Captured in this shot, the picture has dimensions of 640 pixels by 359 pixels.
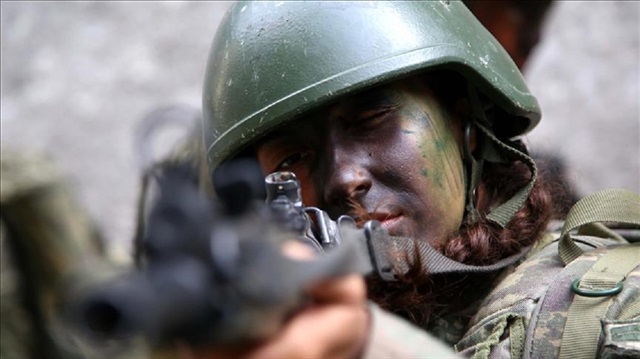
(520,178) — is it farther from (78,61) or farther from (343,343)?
(78,61)

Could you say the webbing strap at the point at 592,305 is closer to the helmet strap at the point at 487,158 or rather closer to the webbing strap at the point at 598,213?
the webbing strap at the point at 598,213

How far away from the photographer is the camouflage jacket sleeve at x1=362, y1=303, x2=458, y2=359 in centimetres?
123

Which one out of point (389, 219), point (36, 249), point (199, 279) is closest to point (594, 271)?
point (389, 219)

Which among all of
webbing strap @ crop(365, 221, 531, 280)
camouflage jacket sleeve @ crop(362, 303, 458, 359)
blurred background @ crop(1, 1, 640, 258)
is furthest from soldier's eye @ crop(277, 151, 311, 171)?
blurred background @ crop(1, 1, 640, 258)

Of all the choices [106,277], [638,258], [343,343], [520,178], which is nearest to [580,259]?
[638,258]

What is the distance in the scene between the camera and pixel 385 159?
2.25 metres

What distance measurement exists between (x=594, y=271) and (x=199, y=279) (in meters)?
1.20

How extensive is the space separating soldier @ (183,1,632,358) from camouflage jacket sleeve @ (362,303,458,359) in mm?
753

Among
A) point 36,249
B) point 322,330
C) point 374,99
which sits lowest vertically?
point 36,249

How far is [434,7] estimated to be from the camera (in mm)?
2492

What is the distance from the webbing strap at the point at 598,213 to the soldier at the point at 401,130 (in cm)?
15

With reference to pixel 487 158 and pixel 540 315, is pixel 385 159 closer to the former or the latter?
pixel 487 158

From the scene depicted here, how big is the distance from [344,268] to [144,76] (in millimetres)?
4684

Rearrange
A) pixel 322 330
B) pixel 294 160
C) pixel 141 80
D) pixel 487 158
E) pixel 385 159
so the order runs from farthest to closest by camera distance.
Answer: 1. pixel 141 80
2. pixel 487 158
3. pixel 294 160
4. pixel 385 159
5. pixel 322 330
